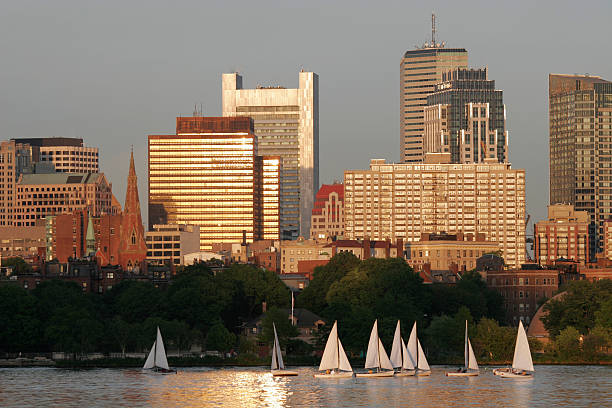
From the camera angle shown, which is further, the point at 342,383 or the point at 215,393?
the point at 342,383

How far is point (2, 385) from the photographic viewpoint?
563 ft

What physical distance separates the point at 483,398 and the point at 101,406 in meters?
41.4

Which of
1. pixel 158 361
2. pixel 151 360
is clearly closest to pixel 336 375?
pixel 158 361

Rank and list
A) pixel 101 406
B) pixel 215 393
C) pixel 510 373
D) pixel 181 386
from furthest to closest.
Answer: pixel 510 373, pixel 181 386, pixel 215 393, pixel 101 406

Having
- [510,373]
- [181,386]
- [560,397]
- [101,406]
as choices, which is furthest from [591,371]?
[101,406]

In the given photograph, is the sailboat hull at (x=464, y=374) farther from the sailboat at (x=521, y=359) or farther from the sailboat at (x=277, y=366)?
the sailboat at (x=277, y=366)

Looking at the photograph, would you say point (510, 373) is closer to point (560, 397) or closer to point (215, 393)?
point (560, 397)

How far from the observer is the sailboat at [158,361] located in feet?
619

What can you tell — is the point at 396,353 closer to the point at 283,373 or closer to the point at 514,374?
the point at 283,373

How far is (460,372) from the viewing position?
18425 centimetres

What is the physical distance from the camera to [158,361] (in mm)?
189250

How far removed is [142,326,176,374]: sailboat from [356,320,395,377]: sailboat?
25939mm

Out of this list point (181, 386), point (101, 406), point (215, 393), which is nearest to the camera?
point (101, 406)

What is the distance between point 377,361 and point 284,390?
69.7ft
